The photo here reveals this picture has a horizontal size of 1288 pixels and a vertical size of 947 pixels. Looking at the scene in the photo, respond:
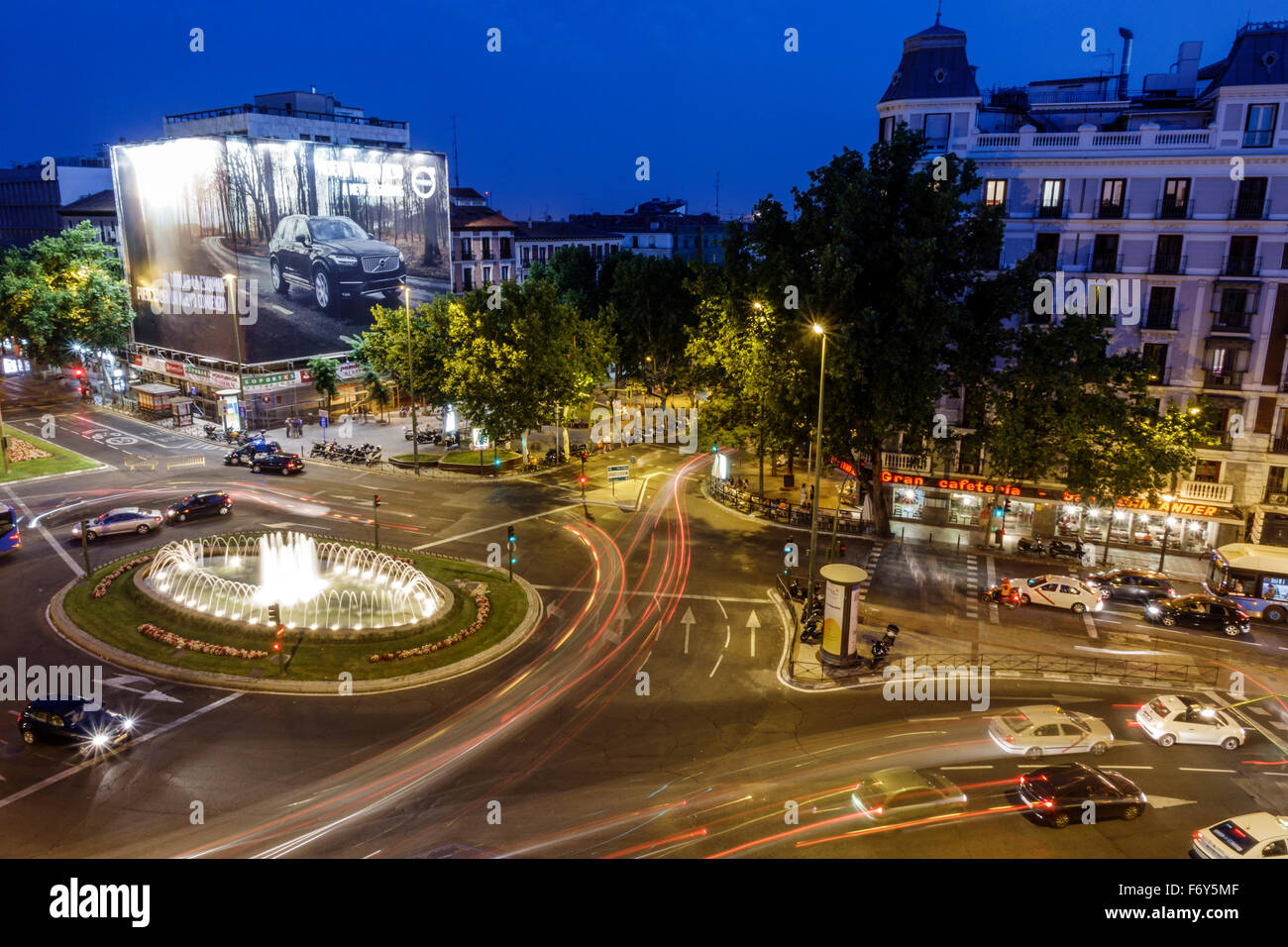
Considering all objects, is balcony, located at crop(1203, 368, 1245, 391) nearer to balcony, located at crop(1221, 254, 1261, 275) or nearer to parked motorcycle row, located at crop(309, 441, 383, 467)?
balcony, located at crop(1221, 254, 1261, 275)

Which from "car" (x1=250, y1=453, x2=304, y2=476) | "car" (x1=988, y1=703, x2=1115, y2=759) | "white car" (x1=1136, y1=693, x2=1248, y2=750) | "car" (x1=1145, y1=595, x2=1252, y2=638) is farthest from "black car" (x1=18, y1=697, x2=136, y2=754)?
"car" (x1=1145, y1=595, x2=1252, y2=638)

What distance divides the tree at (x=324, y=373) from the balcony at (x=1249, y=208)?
209 feet

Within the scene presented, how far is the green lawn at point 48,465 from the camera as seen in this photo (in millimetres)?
51719

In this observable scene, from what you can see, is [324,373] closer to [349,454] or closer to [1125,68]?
[349,454]

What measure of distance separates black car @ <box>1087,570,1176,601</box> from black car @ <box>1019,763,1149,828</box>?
17.6 meters

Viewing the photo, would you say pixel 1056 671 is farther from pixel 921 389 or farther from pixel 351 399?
pixel 351 399

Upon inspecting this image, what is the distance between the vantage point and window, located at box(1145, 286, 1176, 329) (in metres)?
41.6

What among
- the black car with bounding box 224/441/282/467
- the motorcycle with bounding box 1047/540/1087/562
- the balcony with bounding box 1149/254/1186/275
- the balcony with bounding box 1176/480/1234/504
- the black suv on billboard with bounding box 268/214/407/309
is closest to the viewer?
the balcony with bounding box 1176/480/1234/504

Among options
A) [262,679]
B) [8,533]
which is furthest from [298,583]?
[8,533]

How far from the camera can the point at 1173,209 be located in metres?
41.2

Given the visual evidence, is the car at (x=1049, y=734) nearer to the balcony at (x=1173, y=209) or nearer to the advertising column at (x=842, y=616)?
the advertising column at (x=842, y=616)

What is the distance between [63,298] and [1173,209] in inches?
3300

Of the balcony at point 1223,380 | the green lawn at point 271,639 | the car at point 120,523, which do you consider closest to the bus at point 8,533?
the car at point 120,523
